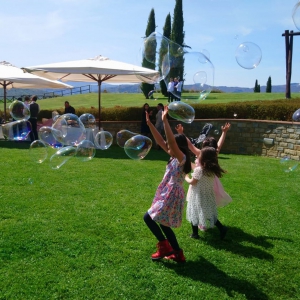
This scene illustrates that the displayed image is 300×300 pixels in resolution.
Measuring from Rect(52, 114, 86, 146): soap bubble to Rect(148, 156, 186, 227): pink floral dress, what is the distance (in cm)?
245

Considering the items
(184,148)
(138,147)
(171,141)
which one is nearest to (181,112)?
(138,147)

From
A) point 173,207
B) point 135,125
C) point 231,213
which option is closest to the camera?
point 173,207

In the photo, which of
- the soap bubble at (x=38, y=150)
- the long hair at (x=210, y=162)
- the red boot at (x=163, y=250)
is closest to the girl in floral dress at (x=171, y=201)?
the red boot at (x=163, y=250)

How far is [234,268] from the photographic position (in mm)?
3811

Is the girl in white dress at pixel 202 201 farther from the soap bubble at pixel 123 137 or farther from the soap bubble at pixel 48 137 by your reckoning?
the soap bubble at pixel 48 137

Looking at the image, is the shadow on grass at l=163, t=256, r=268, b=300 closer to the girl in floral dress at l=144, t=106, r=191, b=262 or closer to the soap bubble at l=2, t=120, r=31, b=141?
the girl in floral dress at l=144, t=106, r=191, b=262

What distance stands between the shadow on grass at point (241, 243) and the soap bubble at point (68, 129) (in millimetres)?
2679

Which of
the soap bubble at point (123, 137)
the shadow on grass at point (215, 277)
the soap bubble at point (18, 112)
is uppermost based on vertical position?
the soap bubble at point (18, 112)

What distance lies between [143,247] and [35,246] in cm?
114

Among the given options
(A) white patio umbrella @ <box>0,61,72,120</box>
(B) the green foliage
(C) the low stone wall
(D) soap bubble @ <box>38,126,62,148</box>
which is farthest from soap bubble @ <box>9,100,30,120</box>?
(B) the green foliage

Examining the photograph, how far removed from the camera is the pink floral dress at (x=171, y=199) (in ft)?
12.3

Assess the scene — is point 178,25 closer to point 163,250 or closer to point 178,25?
point 178,25

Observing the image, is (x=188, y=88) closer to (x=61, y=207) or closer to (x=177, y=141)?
(x=177, y=141)

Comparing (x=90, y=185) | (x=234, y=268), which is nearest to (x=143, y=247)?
(x=234, y=268)
